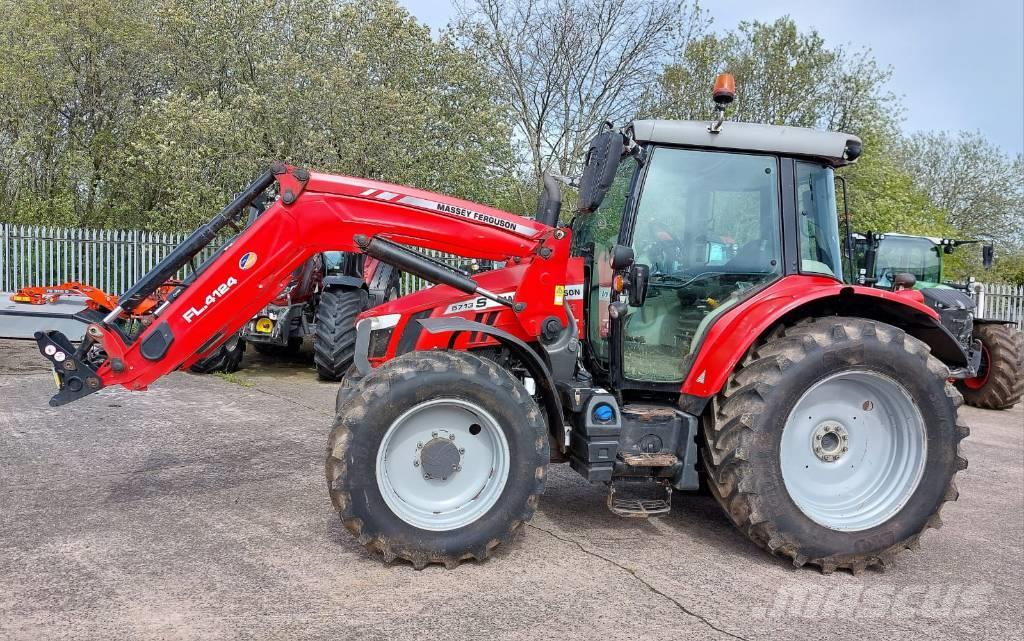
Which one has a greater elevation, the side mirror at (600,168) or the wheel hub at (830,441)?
the side mirror at (600,168)

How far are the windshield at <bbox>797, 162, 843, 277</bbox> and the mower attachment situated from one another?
3690mm

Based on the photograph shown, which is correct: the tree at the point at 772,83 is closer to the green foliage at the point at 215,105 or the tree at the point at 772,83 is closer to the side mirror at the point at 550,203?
the green foliage at the point at 215,105

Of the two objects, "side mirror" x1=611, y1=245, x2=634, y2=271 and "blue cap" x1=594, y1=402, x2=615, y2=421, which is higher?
"side mirror" x1=611, y1=245, x2=634, y2=271

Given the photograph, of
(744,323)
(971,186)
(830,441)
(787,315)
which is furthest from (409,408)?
(971,186)

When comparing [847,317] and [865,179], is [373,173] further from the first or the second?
[865,179]

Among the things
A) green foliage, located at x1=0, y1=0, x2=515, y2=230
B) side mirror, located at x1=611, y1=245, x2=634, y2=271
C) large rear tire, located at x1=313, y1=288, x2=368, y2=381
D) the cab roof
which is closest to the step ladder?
side mirror, located at x1=611, y1=245, x2=634, y2=271

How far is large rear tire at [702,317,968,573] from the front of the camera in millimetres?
3709

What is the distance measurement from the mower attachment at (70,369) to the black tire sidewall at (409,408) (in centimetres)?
145

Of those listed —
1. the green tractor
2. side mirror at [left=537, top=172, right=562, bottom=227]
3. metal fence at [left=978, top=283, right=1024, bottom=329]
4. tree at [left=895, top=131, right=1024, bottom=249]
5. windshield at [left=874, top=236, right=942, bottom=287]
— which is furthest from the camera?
tree at [left=895, top=131, right=1024, bottom=249]

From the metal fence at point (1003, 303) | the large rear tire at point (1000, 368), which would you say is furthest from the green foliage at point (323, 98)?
the large rear tire at point (1000, 368)

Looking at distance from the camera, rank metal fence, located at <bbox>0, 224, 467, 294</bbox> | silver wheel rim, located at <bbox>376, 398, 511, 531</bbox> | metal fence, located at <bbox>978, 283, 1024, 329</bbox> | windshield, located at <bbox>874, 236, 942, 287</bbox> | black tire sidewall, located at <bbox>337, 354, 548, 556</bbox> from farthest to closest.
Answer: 1. metal fence, located at <bbox>978, 283, 1024, 329</bbox>
2. metal fence, located at <bbox>0, 224, 467, 294</bbox>
3. windshield, located at <bbox>874, 236, 942, 287</bbox>
4. silver wheel rim, located at <bbox>376, 398, 511, 531</bbox>
5. black tire sidewall, located at <bbox>337, 354, 548, 556</bbox>

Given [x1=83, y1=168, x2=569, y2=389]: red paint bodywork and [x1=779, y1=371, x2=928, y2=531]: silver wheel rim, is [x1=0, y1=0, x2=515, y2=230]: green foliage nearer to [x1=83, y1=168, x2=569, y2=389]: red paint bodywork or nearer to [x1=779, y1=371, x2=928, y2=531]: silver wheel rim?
[x1=83, y1=168, x2=569, y2=389]: red paint bodywork

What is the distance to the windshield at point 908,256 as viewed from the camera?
10.7 meters

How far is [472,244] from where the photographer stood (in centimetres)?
407
